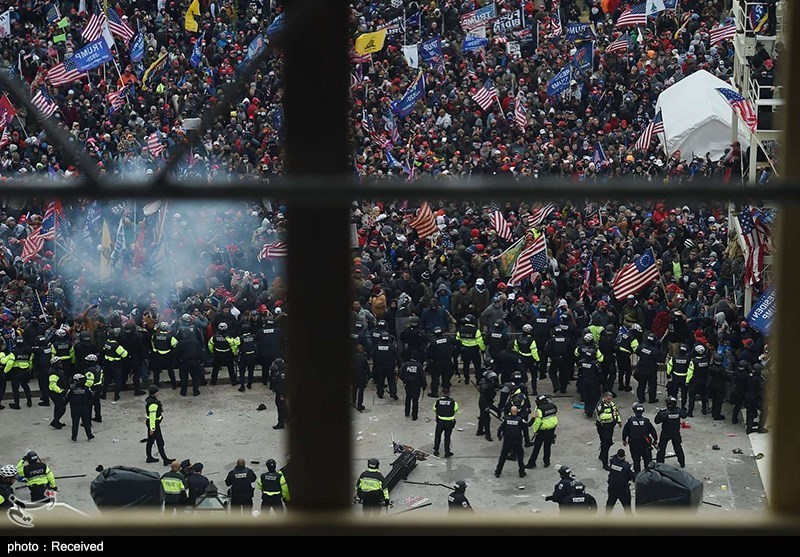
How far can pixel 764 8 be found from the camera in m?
26.9

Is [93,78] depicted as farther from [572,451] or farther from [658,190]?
[658,190]

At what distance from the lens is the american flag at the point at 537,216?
80.4ft

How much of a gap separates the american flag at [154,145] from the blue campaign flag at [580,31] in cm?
1132

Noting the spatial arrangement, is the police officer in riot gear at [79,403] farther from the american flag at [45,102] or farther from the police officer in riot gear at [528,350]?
the american flag at [45,102]

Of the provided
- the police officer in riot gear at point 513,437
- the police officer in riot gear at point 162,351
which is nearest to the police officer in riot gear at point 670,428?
the police officer in riot gear at point 513,437

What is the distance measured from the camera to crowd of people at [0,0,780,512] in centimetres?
2136

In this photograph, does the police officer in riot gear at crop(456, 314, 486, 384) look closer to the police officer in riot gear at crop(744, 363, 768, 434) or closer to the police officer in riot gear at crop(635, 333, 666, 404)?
the police officer in riot gear at crop(635, 333, 666, 404)

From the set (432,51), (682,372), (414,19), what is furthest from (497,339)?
(414,19)

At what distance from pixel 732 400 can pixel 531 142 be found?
35.8ft

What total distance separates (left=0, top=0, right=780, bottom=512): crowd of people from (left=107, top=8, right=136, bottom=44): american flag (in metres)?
0.97

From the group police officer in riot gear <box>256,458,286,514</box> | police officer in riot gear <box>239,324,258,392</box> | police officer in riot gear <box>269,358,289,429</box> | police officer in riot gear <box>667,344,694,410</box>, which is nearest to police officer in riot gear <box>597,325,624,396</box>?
police officer in riot gear <box>667,344,694,410</box>

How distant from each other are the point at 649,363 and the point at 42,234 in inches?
414

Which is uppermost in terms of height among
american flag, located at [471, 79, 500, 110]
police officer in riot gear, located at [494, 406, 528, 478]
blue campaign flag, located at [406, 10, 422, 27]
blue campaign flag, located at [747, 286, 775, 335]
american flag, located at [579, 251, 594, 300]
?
blue campaign flag, located at [406, 10, 422, 27]
